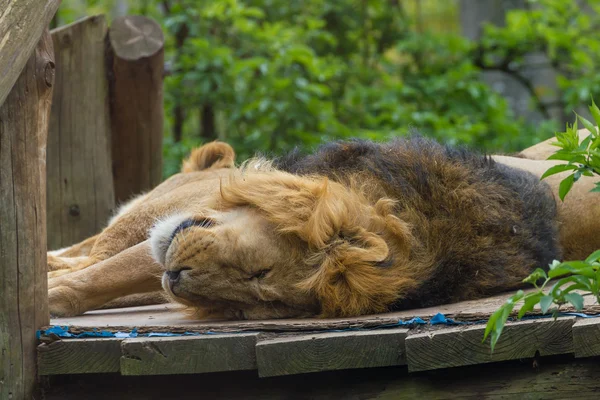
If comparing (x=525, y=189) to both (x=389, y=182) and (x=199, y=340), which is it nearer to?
(x=389, y=182)

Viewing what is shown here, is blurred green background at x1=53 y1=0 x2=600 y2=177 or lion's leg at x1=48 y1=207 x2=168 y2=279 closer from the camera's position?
lion's leg at x1=48 y1=207 x2=168 y2=279

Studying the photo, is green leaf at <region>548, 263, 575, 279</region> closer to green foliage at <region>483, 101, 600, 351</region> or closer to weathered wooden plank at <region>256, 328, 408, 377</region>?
green foliage at <region>483, 101, 600, 351</region>

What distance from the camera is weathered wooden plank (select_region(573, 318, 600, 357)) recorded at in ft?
7.43

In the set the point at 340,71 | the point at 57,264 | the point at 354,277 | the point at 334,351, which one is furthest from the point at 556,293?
the point at 340,71

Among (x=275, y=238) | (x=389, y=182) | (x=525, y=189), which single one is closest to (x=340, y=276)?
(x=275, y=238)

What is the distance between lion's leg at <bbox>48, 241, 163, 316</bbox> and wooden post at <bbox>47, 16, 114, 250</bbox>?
1851mm

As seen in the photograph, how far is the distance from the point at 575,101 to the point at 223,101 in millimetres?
3426

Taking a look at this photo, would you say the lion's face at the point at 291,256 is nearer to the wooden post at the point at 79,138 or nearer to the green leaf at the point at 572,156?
the green leaf at the point at 572,156

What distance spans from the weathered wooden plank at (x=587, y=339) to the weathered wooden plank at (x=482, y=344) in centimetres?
3

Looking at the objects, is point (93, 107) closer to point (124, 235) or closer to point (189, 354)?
point (124, 235)

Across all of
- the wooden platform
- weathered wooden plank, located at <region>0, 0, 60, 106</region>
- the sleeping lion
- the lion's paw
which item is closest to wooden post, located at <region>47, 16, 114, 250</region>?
the lion's paw

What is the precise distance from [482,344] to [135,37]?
3.27 meters

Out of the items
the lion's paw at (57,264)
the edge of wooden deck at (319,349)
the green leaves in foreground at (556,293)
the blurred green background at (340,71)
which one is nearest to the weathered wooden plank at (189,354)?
the edge of wooden deck at (319,349)

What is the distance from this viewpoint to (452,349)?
7.82 ft
